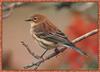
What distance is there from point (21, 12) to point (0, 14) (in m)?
0.15

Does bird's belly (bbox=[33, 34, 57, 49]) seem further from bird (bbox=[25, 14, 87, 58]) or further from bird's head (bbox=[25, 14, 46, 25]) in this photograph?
bird's head (bbox=[25, 14, 46, 25])

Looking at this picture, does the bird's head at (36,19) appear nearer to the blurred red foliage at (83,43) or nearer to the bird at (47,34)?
the bird at (47,34)

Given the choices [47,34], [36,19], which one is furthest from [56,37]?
[36,19]

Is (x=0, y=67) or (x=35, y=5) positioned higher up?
(x=35, y=5)

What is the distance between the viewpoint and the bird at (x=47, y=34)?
4113 mm

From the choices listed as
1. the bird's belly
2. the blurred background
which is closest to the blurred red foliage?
the blurred background

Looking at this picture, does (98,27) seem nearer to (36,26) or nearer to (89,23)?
(89,23)

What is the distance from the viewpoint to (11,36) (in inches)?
168

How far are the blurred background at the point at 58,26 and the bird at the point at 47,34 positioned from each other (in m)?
0.05

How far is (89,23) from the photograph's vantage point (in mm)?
4266

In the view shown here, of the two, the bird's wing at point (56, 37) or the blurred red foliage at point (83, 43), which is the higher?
the bird's wing at point (56, 37)

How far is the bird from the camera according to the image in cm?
411


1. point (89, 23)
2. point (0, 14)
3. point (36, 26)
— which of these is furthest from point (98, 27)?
point (0, 14)

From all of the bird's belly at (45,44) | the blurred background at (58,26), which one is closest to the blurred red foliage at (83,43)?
the blurred background at (58,26)
